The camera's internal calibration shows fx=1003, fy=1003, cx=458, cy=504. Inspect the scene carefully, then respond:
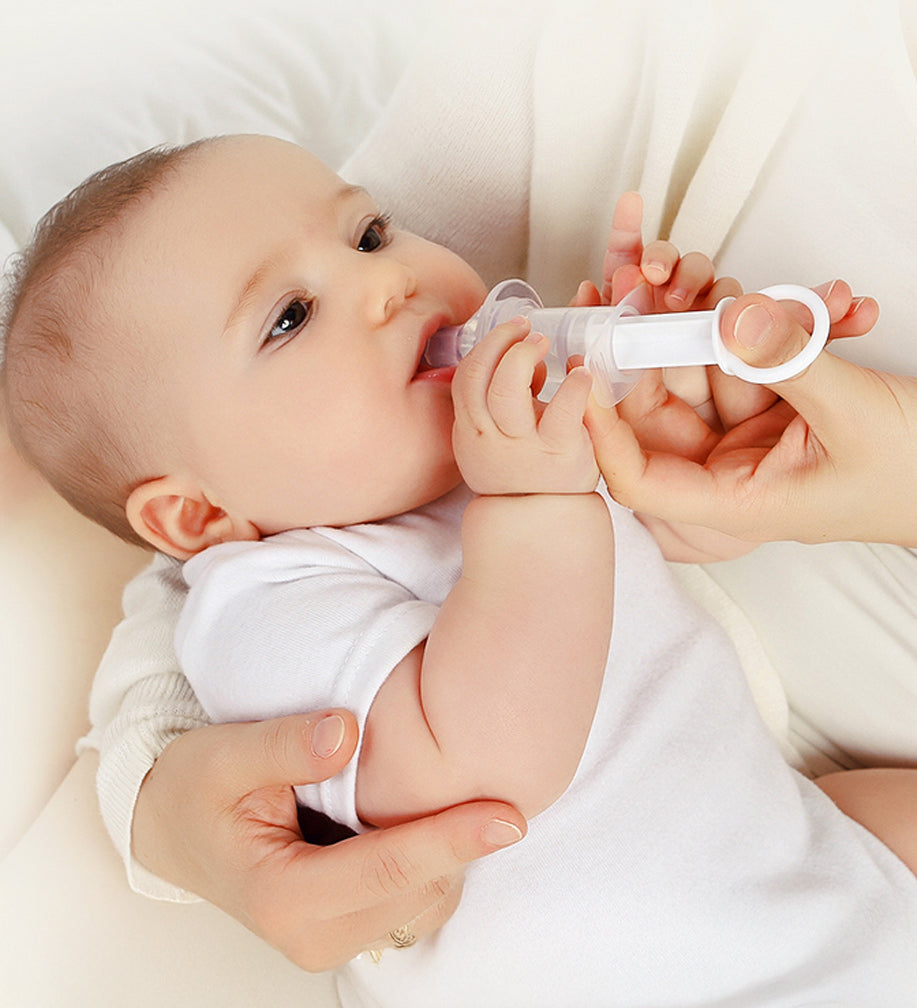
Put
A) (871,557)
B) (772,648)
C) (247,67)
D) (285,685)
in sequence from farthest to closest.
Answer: (247,67), (772,648), (871,557), (285,685)

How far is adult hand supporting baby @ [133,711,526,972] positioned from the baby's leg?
50 centimetres

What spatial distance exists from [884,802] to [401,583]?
0.63 m

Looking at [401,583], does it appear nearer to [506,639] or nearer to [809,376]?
[506,639]

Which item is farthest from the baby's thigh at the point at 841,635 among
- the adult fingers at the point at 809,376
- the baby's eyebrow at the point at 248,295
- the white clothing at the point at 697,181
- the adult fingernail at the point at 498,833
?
the baby's eyebrow at the point at 248,295

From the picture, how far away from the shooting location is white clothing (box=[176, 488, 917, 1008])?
3.35 ft

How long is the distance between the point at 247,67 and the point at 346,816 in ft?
4.60

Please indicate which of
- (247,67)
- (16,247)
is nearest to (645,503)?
(16,247)

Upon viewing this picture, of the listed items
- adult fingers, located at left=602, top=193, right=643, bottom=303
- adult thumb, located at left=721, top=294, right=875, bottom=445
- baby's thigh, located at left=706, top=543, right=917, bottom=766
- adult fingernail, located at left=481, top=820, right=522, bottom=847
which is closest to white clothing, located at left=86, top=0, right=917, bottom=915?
baby's thigh, located at left=706, top=543, right=917, bottom=766

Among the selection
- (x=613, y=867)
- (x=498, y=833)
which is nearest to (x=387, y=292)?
(x=498, y=833)

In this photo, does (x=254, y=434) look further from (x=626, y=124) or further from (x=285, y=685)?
(x=626, y=124)

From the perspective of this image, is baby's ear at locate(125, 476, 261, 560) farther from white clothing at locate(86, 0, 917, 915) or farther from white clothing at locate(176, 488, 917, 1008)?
Result: white clothing at locate(86, 0, 917, 915)

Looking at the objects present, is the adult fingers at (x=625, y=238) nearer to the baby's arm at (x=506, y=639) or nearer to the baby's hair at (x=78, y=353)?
the baby's arm at (x=506, y=639)

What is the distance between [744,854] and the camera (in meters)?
1.08

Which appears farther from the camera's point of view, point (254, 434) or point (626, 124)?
point (626, 124)
